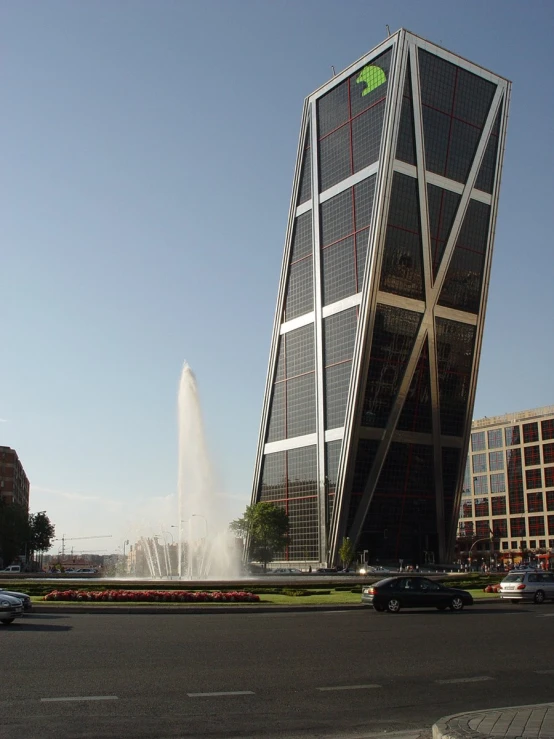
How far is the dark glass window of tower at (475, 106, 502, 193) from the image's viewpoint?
119 m

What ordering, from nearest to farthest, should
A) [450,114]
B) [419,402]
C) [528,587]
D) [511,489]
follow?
[528,587], [419,402], [450,114], [511,489]

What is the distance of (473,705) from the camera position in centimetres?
1335

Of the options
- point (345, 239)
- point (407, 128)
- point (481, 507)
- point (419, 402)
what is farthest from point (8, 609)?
point (481, 507)

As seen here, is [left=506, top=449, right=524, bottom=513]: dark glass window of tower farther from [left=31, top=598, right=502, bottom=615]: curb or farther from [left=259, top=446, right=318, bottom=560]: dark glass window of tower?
Answer: [left=31, top=598, right=502, bottom=615]: curb

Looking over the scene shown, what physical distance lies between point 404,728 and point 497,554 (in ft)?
574

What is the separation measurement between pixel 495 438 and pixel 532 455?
13.3m

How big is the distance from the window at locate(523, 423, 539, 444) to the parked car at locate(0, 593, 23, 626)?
523 feet

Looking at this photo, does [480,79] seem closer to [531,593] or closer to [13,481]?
[531,593]

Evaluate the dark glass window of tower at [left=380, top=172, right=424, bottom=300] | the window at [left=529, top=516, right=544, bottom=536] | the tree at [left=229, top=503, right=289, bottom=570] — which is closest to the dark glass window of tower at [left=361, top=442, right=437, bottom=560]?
the tree at [left=229, top=503, right=289, bottom=570]

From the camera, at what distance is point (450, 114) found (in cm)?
11638

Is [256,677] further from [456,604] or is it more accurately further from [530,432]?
[530,432]

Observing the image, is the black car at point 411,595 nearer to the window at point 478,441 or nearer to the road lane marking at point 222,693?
the road lane marking at point 222,693

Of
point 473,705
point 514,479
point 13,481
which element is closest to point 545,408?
point 514,479

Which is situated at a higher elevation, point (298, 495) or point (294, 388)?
point (294, 388)
